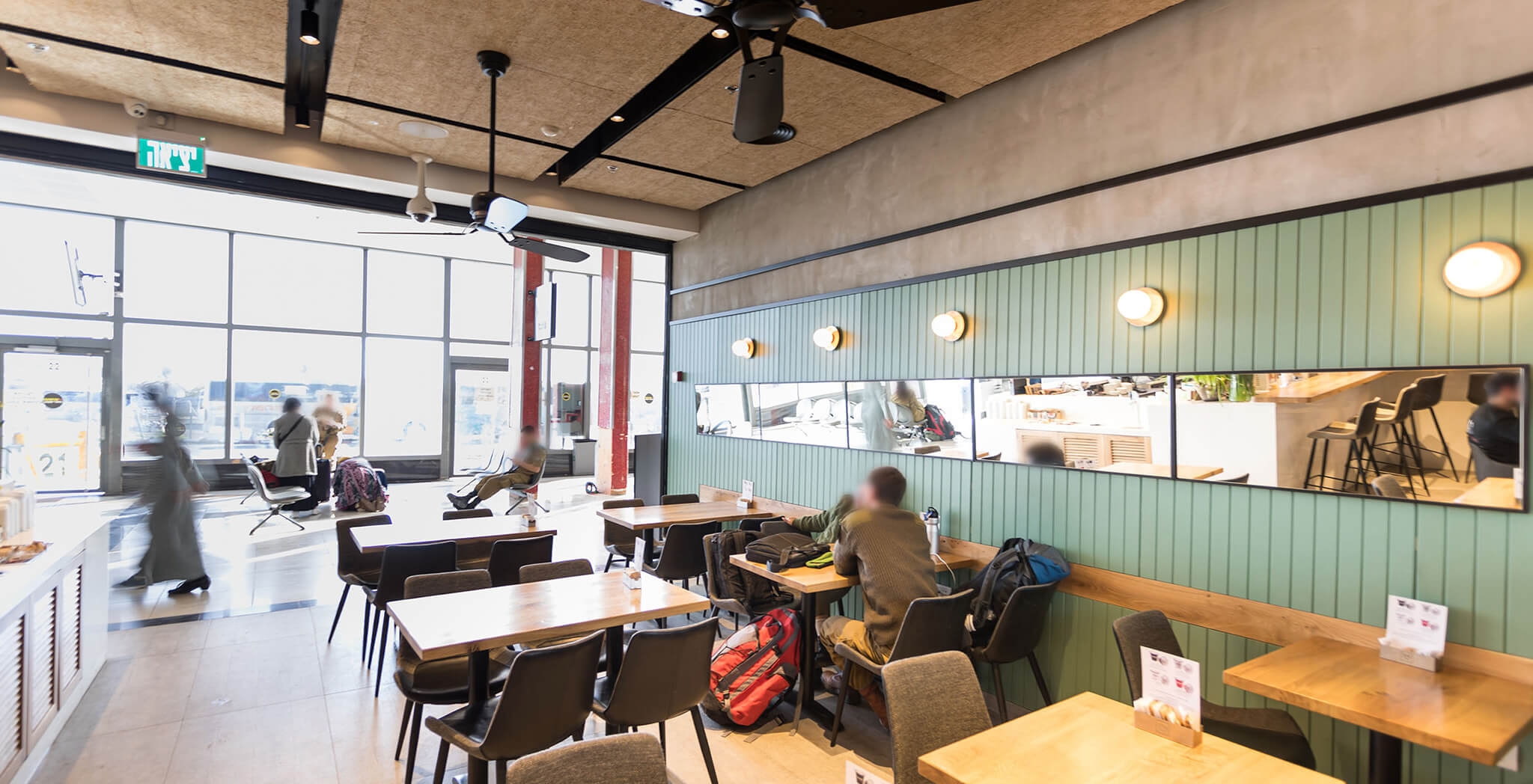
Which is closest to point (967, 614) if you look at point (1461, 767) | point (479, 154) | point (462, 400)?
point (1461, 767)

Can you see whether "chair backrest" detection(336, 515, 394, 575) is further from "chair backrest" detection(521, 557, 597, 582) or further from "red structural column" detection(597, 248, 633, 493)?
"red structural column" detection(597, 248, 633, 493)

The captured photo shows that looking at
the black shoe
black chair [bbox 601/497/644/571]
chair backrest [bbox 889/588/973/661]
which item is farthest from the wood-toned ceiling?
the black shoe

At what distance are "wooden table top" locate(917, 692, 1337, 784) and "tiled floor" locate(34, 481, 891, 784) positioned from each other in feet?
4.63

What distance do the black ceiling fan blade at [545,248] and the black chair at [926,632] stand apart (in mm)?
2997

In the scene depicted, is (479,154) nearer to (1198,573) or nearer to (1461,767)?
(1198,573)

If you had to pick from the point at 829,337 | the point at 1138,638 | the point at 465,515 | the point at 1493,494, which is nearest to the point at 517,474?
the point at 465,515

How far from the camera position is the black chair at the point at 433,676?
9.71 ft

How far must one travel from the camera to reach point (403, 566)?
4188 mm

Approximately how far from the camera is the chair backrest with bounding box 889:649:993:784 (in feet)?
7.02

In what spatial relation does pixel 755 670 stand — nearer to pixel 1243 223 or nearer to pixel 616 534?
pixel 616 534

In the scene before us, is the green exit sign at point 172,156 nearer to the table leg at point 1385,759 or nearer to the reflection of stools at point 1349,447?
the reflection of stools at point 1349,447

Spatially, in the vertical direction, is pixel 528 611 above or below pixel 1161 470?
below

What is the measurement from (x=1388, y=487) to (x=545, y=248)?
4534 millimetres

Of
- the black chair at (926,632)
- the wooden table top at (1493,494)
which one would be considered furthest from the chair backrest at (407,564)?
the wooden table top at (1493,494)
